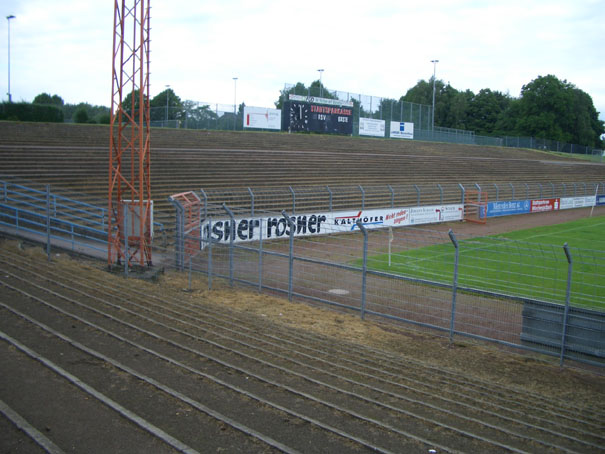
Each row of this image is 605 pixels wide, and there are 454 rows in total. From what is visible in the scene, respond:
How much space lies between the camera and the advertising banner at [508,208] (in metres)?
34.8

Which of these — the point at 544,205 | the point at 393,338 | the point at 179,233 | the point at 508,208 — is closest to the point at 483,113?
the point at 544,205

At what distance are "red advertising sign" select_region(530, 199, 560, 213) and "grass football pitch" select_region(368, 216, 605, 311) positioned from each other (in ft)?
13.7

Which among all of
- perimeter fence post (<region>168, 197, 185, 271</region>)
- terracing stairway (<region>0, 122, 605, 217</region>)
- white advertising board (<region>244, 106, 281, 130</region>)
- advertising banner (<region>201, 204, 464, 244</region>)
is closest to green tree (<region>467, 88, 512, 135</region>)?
terracing stairway (<region>0, 122, 605, 217</region>)

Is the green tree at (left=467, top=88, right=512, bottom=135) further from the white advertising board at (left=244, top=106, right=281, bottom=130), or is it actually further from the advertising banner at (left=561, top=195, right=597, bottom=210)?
the white advertising board at (left=244, top=106, right=281, bottom=130)

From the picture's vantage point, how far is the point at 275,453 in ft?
16.4

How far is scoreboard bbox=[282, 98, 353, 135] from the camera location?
48.8 metres

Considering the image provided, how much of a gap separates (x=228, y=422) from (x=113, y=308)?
17.4ft

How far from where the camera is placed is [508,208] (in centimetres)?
3619

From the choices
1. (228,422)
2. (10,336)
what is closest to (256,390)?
(228,422)

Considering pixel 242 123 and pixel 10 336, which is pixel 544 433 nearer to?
pixel 10 336

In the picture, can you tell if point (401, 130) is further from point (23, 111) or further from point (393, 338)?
point (393, 338)

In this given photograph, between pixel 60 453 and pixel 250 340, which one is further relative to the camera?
pixel 250 340

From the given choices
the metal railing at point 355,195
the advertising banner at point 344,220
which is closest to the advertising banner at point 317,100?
the metal railing at point 355,195

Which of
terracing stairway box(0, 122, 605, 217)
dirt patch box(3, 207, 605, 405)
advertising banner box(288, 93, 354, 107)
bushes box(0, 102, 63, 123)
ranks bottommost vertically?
dirt patch box(3, 207, 605, 405)
